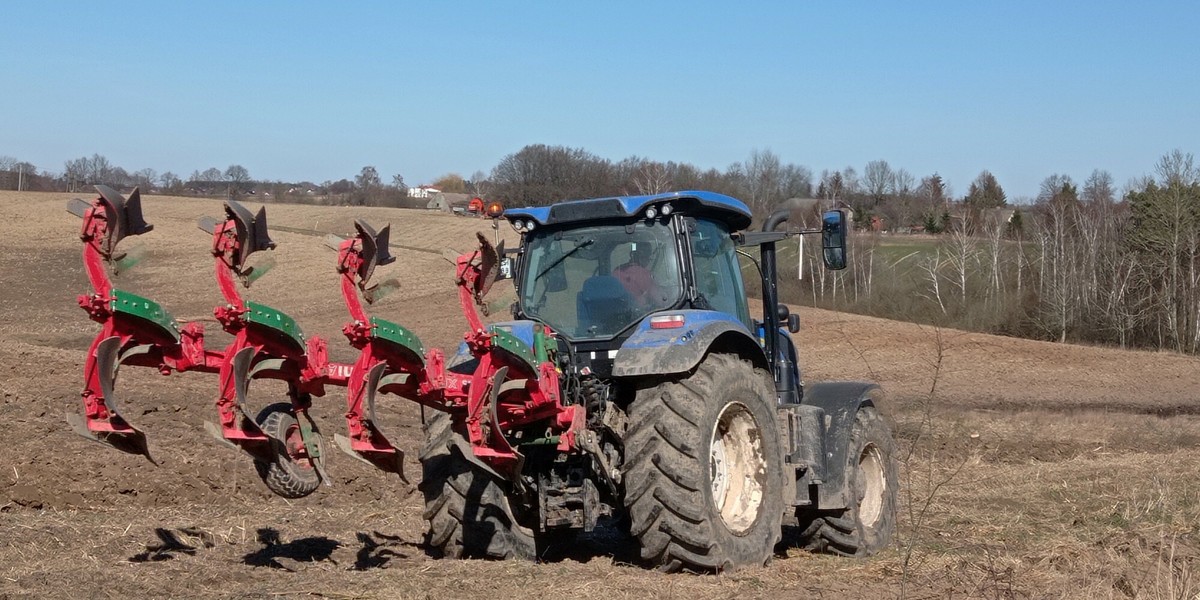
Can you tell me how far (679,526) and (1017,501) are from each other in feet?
17.5

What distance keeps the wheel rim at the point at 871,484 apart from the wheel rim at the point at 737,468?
173 centimetres

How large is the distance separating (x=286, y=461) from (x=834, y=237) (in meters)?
3.63

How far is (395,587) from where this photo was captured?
6.10m

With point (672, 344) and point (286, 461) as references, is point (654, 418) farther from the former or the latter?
point (286, 461)

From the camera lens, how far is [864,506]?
28.6 ft

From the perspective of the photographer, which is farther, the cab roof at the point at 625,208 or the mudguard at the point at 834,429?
the mudguard at the point at 834,429

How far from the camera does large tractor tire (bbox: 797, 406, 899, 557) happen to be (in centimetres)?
805

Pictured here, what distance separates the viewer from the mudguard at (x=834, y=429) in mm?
7773

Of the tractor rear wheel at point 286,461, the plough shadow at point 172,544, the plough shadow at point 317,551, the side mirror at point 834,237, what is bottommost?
the plough shadow at point 317,551

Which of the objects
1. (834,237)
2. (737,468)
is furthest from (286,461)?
(834,237)

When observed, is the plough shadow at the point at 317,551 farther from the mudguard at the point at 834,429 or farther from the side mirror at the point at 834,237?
the side mirror at the point at 834,237

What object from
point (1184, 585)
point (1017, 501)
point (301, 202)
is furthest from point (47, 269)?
point (1184, 585)

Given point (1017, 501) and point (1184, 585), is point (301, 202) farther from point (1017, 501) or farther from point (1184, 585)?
point (1184, 585)

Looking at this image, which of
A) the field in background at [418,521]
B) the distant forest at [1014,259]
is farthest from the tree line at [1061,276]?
the field in background at [418,521]
